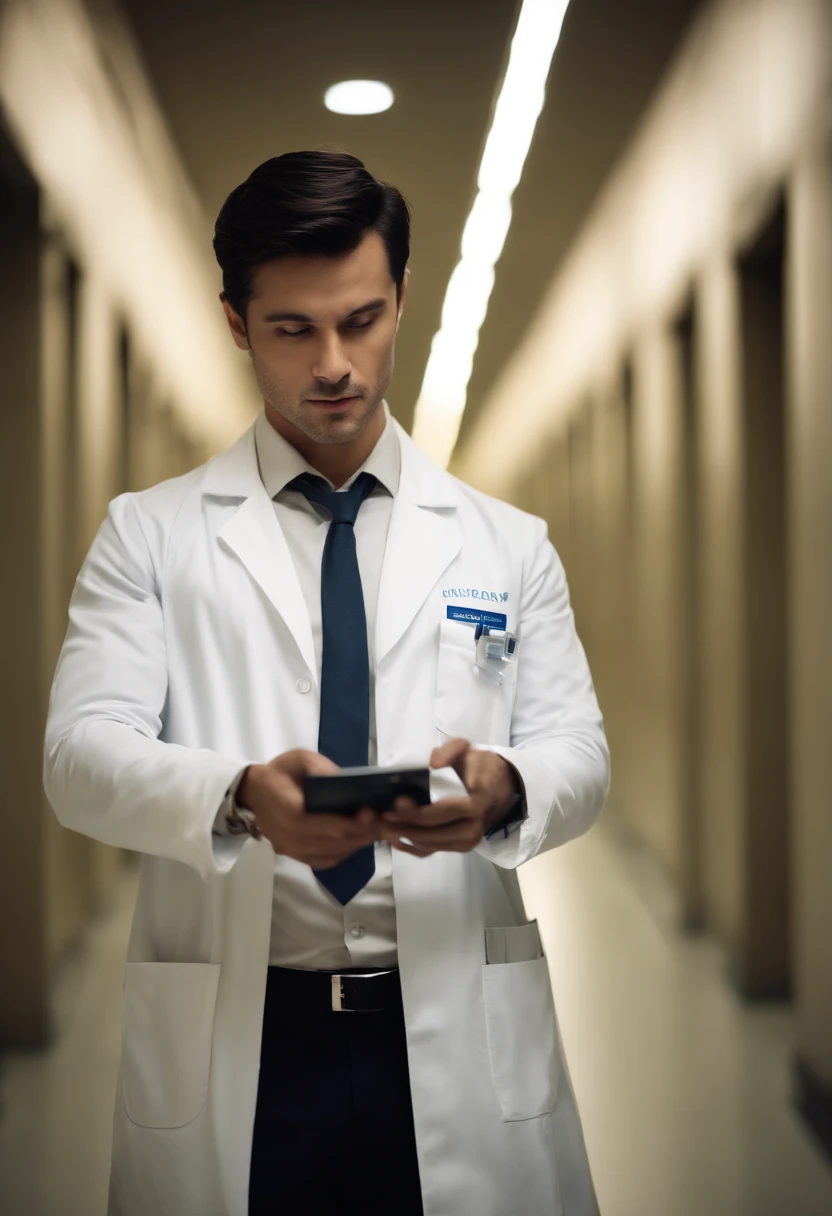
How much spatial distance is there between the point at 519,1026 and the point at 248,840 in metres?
0.44

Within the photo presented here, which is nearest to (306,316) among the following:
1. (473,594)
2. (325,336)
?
(325,336)

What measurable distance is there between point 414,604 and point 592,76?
1.76m

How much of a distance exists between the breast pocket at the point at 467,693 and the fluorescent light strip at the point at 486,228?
136 centimetres

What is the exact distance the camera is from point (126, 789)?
4.09 feet

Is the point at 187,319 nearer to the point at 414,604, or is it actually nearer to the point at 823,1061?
the point at 414,604

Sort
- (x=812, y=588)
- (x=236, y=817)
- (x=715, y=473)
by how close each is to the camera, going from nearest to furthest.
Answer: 1. (x=236, y=817)
2. (x=812, y=588)
3. (x=715, y=473)

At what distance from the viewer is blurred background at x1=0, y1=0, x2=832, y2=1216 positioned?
8.21ft

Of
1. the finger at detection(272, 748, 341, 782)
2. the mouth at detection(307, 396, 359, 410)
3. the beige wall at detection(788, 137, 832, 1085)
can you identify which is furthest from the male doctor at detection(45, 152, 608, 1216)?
the beige wall at detection(788, 137, 832, 1085)

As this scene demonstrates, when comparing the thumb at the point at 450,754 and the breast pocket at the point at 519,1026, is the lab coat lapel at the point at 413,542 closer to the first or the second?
the thumb at the point at 450,754

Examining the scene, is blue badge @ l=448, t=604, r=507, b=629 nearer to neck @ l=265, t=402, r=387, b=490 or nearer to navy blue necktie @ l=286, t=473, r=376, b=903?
navy blue necktie @ l=286, t=473, r=376, b=903

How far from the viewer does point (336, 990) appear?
1.35 m

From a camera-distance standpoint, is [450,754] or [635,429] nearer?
[450,754]

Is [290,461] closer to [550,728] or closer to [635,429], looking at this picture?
[550,728]

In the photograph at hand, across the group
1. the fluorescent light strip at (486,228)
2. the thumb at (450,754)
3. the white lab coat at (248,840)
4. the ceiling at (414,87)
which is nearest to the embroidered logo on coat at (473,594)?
the white lab coat at (248,840)
